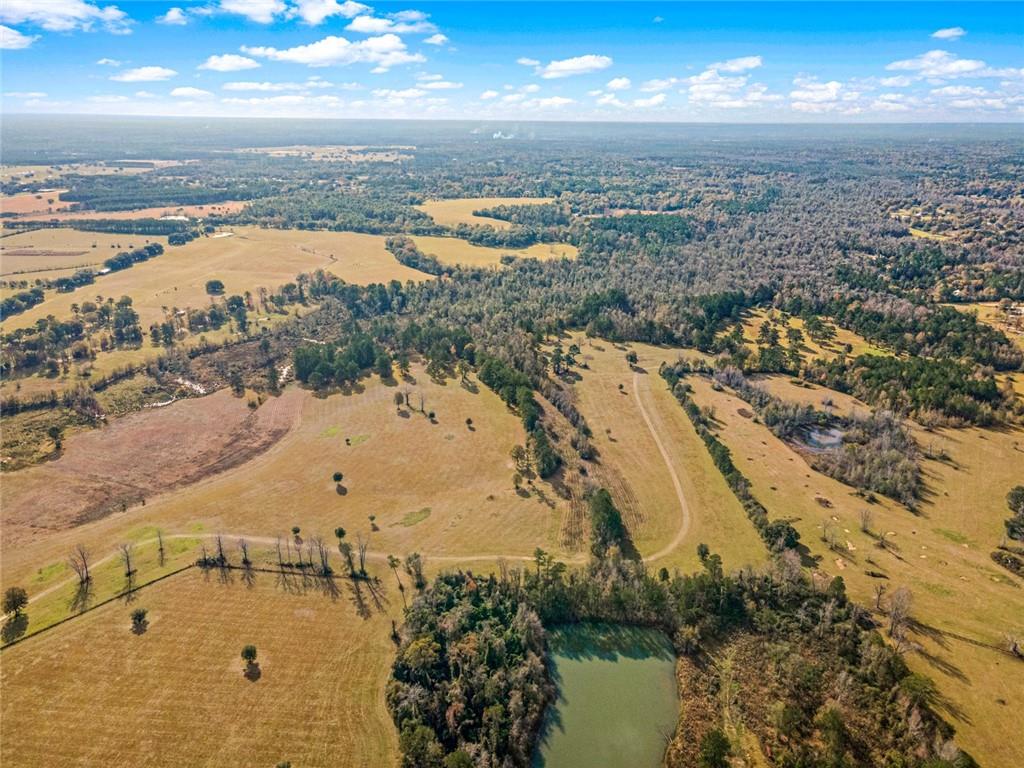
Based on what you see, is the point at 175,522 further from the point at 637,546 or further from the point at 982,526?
the point at 982,526

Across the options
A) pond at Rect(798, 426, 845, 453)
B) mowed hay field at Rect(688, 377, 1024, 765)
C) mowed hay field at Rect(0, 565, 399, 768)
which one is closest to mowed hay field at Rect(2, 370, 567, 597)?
mowed hay field at Rect(0, 565, 399, 768)

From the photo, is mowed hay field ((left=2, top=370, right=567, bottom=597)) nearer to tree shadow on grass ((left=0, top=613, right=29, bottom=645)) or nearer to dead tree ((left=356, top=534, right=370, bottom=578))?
dead tree ((left=356, top=534, right=370, bottom=578))

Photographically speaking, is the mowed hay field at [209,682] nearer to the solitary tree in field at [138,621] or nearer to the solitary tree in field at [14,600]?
the solitary tree in field at [138,621]

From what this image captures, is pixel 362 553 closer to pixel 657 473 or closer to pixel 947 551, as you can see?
pixel 657 473

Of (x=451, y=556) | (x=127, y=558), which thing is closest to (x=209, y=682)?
(x=127, y=558)

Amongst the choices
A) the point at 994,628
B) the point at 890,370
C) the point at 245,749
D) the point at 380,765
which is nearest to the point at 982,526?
the point at 994,628

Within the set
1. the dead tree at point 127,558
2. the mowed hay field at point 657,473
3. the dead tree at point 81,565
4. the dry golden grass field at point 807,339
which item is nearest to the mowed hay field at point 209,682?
the dead tree at point 127,558
